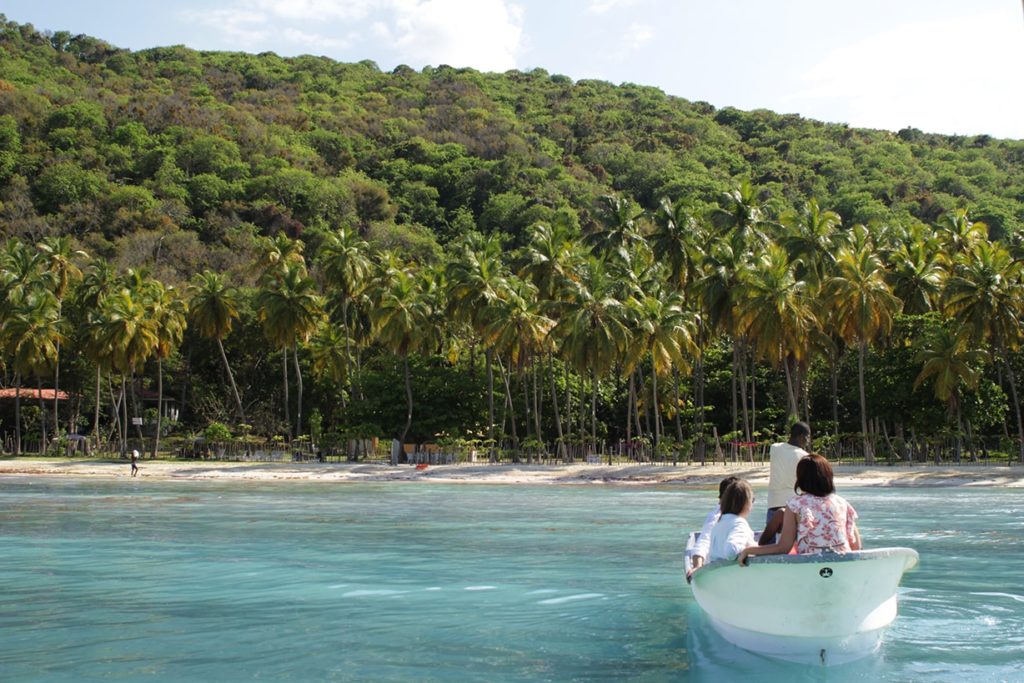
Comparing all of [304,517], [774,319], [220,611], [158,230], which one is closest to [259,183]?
[158,230]

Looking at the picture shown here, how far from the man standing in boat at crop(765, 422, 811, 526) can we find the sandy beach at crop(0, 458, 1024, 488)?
100 feet

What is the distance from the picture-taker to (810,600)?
9680mm

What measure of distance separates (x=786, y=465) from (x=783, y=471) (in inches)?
2.9

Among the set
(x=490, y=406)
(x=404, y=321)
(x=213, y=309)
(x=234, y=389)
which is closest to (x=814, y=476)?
(x=490, y=406)

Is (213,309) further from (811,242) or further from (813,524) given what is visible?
(813,524)

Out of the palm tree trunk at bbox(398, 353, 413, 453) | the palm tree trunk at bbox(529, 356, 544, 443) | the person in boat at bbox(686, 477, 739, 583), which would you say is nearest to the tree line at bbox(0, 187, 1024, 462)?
the palm tree trunk at bbox(398, 353, 413, 453)

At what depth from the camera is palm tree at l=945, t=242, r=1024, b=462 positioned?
151 ft

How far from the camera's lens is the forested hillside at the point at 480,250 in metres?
51.1

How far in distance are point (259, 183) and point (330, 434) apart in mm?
52334

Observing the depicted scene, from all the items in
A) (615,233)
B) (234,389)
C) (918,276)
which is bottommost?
(234,389)

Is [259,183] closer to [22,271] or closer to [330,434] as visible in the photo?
[22,271]

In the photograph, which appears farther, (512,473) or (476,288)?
(476,288)

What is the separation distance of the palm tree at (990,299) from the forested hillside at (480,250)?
240mm

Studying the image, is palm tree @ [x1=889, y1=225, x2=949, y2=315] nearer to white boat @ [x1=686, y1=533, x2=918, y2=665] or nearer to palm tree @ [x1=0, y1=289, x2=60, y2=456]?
palm tree @ [x1=0, y1=289, x2=60, y2=456]
